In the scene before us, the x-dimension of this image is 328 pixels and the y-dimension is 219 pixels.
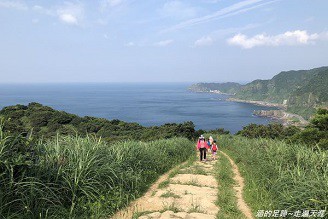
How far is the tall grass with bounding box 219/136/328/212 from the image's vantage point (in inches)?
171

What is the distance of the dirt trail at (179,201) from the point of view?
4723 millimetres

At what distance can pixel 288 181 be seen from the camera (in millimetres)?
5160

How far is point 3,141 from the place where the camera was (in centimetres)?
401

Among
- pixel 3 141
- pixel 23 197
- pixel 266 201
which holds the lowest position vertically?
pixel 266 201

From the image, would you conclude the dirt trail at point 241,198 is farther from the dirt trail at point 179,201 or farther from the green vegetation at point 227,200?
the dirt trail at point 179,201

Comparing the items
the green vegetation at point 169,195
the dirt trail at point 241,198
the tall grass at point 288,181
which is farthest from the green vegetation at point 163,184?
the tall grass at point 288,181

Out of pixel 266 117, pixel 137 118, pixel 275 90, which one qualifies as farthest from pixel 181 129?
pixel 275 90

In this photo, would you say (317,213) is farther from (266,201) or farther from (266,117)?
(266,117)

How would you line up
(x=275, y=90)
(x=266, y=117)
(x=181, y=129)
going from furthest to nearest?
(x=275, y=90), (x=266, y=117), (x=181, y=129)

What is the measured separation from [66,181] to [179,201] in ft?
7.42

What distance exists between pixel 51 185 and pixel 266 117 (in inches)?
4916

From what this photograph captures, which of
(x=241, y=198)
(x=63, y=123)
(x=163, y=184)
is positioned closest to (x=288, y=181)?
(x=241, y=198)

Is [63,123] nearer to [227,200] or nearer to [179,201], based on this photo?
[179,201]

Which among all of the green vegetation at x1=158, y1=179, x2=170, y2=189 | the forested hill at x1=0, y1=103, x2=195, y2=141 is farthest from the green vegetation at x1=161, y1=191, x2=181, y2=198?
the forested hill at x1=0, y1=103, x2=195, y2=141
